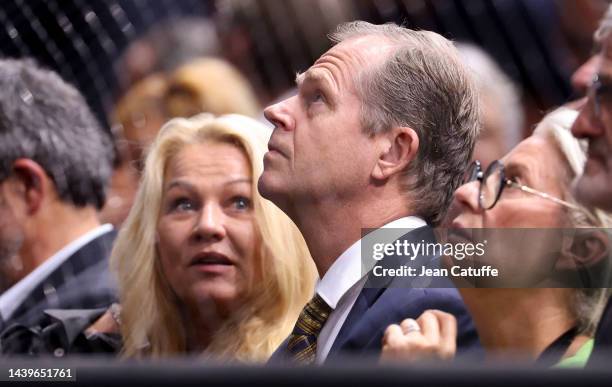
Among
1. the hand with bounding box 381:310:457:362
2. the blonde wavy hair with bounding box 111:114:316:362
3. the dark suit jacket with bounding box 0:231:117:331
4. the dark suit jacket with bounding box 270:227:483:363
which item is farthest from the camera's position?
the dark suit jacket with bounding box 0:231:117:331

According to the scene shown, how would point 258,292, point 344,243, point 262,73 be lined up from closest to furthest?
point 344,243 → point 258,292 → point 262,73

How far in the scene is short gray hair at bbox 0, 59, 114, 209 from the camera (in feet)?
6.59

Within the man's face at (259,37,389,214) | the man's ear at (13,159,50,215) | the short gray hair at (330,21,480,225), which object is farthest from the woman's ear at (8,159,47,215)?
the short gray hair at (330,21,480,225)

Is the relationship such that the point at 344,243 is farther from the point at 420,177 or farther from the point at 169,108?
the point at 169,108

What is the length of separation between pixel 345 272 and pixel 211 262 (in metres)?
0.36

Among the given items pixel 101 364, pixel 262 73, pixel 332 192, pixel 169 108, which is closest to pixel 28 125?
pixel 169 108

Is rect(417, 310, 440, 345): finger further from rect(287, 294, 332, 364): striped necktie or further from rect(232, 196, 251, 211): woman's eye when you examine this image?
rect(232, 196, 251, 211): woman's eye

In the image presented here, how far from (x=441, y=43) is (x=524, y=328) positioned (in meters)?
0.38

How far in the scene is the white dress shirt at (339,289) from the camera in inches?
56.2

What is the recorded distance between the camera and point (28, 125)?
201 centimetres

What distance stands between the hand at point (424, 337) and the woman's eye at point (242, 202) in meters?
0.48

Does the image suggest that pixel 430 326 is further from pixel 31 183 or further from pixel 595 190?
pixel 31 183

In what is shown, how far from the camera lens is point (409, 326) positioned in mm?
1300

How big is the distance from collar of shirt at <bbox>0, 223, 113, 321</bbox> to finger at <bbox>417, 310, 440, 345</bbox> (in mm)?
860
